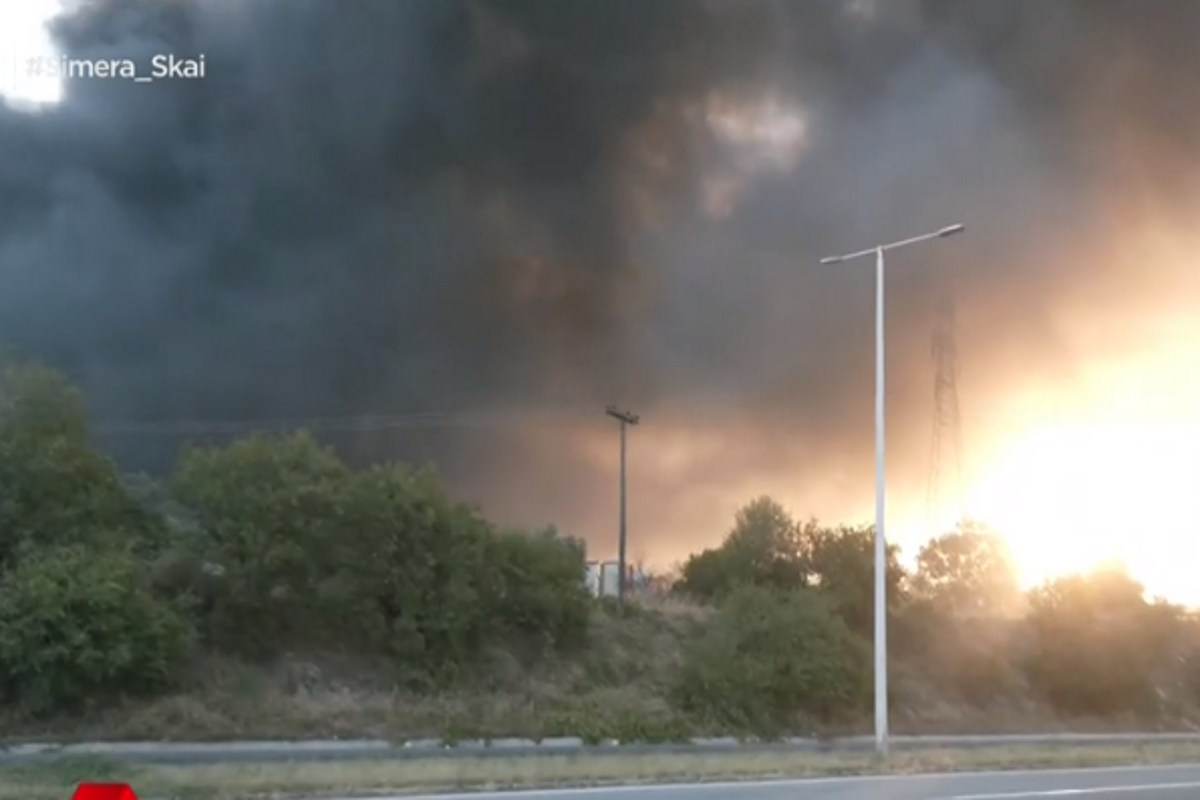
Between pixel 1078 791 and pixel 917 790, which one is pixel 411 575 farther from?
pixel 1078 791

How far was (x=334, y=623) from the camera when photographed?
42.3 m

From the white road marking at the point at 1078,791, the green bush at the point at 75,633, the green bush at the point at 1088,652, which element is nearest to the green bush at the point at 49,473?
the green bush at the point at 75,633

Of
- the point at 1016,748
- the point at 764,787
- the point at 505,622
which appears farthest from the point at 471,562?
the point at 764,787

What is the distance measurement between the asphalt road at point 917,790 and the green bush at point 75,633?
1761 centimetres

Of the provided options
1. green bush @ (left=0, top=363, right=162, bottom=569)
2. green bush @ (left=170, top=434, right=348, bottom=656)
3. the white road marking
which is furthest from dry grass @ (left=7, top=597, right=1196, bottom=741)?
the white road marking

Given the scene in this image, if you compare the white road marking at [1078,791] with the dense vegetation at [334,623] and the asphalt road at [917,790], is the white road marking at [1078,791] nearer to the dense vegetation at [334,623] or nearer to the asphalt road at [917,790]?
the asphalt road at [917,790]

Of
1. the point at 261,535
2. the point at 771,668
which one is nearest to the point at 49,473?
the point at 261,535

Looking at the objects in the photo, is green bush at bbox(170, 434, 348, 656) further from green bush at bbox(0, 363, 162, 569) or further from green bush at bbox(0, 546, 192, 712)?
green bush at bbox(0, 546, 192, 712)

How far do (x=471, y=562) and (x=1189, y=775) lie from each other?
24.0 meters

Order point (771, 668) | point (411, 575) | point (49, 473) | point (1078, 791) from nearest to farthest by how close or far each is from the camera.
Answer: point (1078, 791) < point (49, 473) < point (411, 575) < point (771, 668)

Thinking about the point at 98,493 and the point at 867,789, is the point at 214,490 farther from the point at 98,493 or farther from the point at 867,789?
the point at 867,789

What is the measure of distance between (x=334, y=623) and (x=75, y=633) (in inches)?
380

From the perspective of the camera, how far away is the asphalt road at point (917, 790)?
68.0ft

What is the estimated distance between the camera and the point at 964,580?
6744cm
